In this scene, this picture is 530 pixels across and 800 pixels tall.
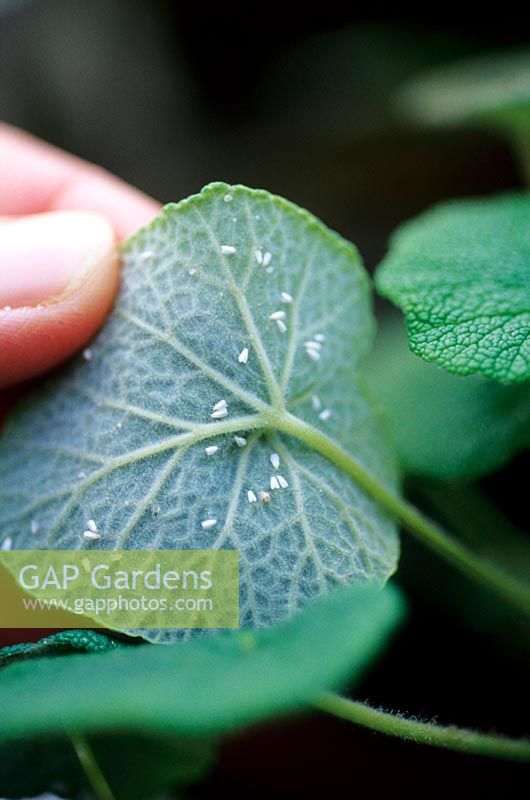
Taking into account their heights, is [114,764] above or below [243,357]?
below

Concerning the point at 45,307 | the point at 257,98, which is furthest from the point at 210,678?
the point at 257,98

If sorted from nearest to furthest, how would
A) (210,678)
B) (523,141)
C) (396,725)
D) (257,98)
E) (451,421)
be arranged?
1. (210,678)
2. (396,725)
3. (451,421)
4. (523,141)
5. (257,98)

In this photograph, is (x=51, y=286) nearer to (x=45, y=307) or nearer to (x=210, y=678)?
(x=45, y=307)

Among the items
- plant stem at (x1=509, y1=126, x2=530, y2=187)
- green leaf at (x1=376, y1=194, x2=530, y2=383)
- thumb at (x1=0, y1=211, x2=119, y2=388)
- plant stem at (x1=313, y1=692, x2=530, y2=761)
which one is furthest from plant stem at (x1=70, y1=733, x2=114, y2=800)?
plant stem at (x1=509, y1=126, x2=530, y2=187)

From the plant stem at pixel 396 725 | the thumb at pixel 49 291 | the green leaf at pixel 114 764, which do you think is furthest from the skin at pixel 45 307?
the plant stem at pixel 396 725

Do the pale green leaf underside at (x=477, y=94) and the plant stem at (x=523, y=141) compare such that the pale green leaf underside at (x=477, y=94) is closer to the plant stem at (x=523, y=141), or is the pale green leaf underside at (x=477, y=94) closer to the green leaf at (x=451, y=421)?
the plant stem at (x=523, y=141)

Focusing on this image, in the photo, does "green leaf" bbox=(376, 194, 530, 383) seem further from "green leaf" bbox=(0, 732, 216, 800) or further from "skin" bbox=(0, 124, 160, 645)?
"green leaf" bbox=(0, 732, 216, 800)

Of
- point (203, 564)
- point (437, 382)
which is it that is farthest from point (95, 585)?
point (437, 382)

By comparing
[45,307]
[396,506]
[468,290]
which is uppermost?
[45,307]
